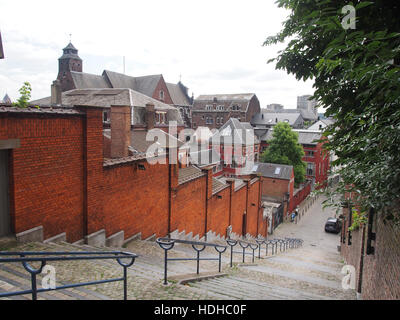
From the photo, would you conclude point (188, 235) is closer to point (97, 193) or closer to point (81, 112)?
point (97, 193)

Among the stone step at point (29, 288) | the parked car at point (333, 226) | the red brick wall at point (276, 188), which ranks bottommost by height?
the parked car at point (333, 226)

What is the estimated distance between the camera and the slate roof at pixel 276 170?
118 feet

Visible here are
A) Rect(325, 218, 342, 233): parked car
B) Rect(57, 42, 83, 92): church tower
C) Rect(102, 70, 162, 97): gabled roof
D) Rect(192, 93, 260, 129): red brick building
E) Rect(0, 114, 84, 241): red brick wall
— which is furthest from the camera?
Rect(192, 93, 260, 129): red brick building

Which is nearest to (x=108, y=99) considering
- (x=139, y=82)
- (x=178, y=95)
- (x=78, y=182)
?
(x=78, y=182)

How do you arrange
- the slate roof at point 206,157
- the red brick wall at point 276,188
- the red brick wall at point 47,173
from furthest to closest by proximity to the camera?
the slate roof at point 206,157 < the red brick wall at point 276,188 < the red brick wall at point 47,173

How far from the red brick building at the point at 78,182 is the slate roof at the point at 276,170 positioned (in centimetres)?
2470

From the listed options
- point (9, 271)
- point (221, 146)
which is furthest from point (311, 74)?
point (221, 146)

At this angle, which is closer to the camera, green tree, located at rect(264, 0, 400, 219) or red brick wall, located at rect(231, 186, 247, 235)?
green tree, located at rect(264, 0, 400, 219)

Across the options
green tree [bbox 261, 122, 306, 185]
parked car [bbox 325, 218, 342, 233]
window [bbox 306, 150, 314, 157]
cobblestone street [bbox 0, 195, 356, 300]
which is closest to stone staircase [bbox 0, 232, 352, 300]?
cobblestone street [bbox 0, 195, 356, 300]

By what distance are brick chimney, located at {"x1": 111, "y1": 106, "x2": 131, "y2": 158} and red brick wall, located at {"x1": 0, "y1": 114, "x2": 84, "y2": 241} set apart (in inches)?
192

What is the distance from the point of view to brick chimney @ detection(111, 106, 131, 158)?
12891mm

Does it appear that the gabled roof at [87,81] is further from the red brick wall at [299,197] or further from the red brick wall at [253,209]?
the red brick wall at [299,197]

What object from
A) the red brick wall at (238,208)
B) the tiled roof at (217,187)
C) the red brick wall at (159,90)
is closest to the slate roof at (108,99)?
the tiled roof at (217,187)

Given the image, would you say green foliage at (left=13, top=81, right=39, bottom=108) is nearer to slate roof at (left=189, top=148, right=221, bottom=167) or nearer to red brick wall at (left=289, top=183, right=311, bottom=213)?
slate roof at (left=189, top=148, right=221, bottom=167)
